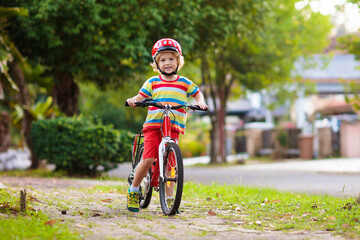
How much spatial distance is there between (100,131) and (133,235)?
7.78 meters

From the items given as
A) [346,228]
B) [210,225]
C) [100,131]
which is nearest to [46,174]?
[100,131]

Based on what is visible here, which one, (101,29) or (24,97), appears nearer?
(101,29)

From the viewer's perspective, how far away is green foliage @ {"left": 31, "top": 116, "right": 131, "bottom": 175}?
1182cm

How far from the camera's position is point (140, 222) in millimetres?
5012

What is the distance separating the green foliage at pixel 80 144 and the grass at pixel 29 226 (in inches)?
249

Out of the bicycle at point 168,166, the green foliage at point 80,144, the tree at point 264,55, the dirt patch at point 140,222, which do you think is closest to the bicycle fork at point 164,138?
the bicycle at point 168,166

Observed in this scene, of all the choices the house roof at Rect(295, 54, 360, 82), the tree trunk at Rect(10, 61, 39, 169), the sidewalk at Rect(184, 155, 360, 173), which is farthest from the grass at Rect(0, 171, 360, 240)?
the house roof at Rect(295, 54, 360, 82)

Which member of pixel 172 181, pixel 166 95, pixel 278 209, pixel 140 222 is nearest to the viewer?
pixel 140 222

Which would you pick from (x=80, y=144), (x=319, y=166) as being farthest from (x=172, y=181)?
(x=319, y=166)

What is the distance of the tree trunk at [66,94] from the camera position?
15031 mm

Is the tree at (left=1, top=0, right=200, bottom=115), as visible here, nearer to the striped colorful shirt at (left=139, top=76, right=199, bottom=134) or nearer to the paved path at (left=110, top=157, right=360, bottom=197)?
the paved path at (left=110, top=157, right=360, bottom=197)

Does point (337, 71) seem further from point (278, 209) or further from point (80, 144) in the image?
point (278, 209)

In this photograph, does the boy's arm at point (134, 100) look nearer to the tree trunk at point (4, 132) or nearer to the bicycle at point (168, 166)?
the bicycle at point (168, 166)

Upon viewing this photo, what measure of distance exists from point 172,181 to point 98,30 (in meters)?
7.90
